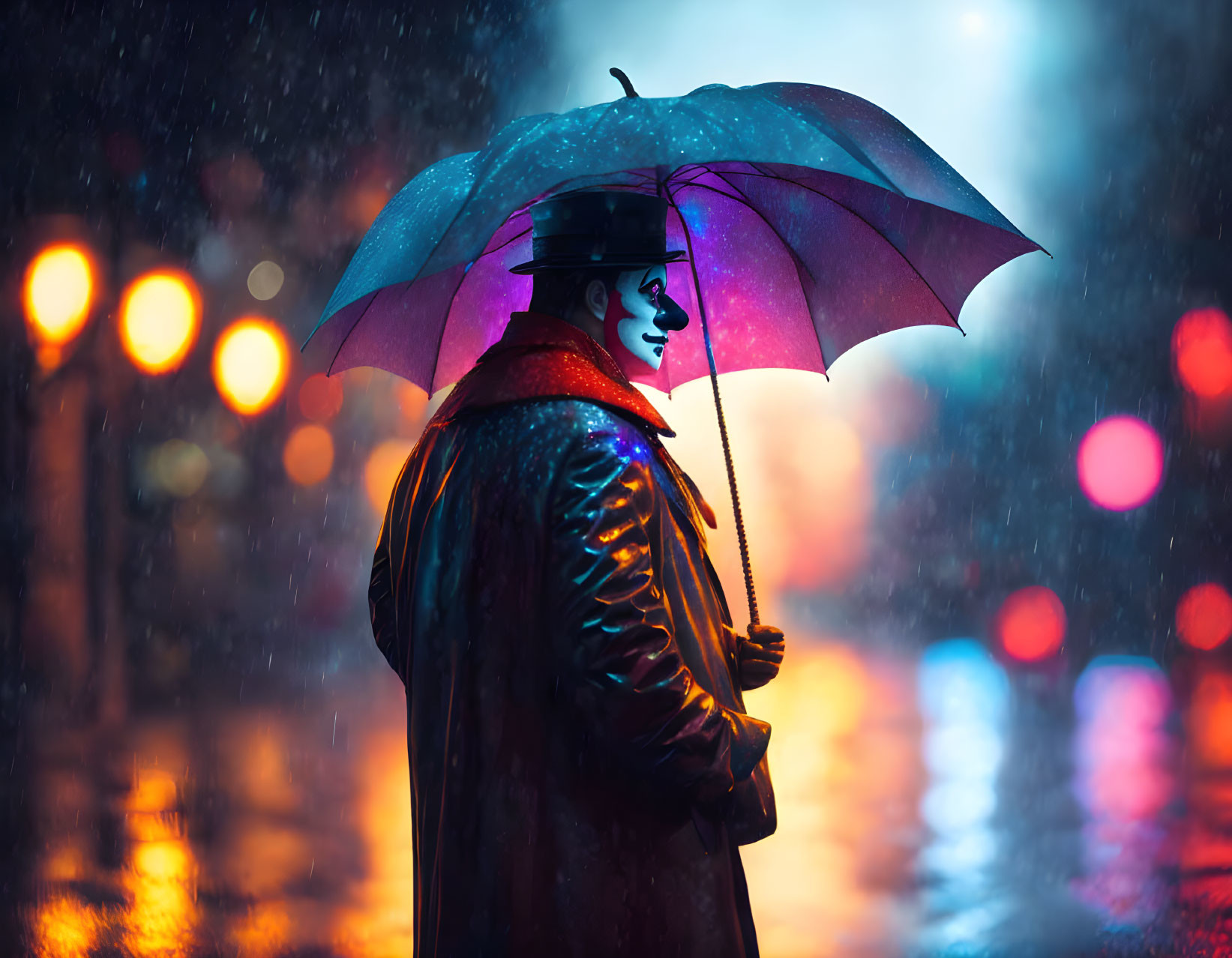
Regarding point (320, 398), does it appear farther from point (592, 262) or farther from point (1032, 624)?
point (592, 262)

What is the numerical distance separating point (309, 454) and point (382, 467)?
0.64 metres

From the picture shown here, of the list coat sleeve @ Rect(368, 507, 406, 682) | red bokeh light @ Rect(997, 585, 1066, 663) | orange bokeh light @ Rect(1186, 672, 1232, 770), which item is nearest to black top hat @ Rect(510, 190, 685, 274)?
coat sleeve @ Rect(368, 507, 406, 682)

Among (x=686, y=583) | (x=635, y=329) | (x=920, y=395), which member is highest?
(x=920, y=395)

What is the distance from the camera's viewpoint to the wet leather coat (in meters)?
1.82

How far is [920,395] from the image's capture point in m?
12.5

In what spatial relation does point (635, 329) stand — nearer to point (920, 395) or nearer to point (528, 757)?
point (528, 757)

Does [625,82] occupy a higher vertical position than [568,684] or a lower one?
higher

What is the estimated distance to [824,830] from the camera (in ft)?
17.0

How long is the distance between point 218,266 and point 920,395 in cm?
677

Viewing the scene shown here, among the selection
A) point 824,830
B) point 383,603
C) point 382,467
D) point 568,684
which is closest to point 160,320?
point 382,467

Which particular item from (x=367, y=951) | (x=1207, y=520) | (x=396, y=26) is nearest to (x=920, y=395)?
(x=1207, y=520)

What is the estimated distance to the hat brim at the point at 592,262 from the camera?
2.10 metres

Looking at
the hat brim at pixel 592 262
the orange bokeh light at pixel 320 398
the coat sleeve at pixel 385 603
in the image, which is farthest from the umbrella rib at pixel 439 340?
the orange bokeh light at pixel 320 398

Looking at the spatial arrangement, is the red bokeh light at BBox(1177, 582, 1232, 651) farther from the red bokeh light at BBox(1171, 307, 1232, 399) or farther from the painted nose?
the painted nose
